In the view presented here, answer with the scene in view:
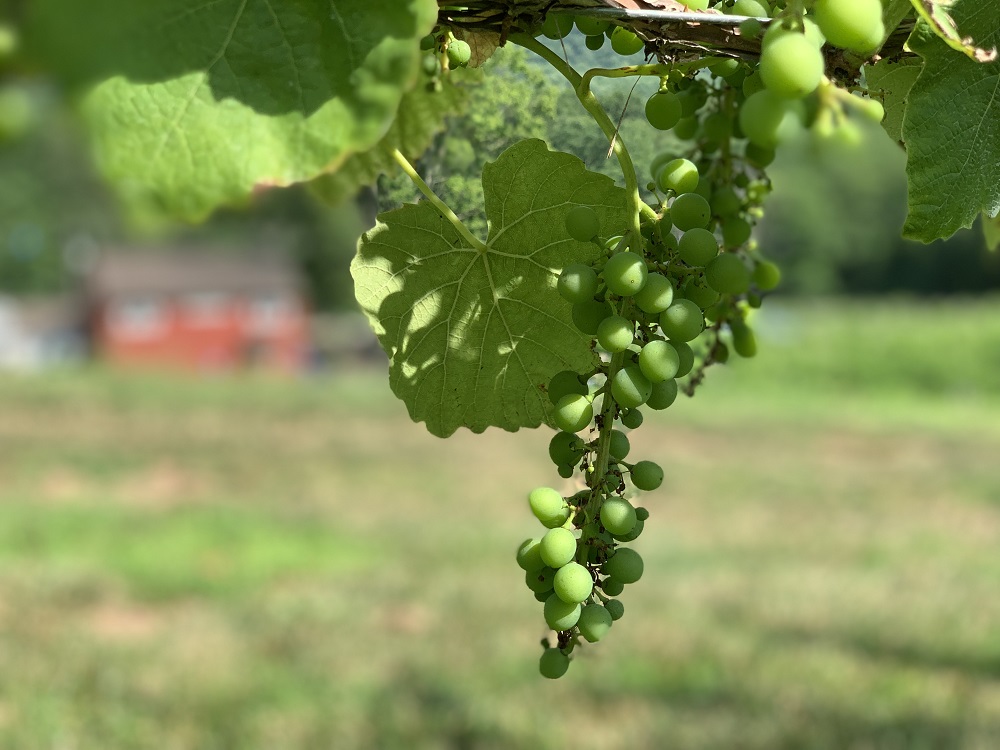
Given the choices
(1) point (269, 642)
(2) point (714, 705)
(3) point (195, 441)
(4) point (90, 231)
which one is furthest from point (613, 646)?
(4) point (90, 231)

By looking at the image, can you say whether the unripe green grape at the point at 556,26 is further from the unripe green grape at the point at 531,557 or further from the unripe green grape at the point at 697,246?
the unripe green grape at the point at 531,557

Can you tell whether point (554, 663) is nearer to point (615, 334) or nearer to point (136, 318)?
point (615, 334)

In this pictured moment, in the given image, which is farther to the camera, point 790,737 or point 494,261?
point 790,737

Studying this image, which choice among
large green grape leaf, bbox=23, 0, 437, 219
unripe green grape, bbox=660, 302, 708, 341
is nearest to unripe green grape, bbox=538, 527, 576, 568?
unripe green grape, bbox=660, 302, 708, 341

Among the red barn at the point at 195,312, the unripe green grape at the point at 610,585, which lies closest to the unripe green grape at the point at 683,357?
the unripe green grape at the point at 610,585

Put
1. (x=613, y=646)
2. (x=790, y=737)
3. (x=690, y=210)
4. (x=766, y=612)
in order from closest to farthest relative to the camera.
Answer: (x=690, y=210)
(x=790, y=737)
(x=613, y=646)
(x=766, y=612)

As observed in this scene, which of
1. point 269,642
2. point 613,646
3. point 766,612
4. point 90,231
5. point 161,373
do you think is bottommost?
point 269,642

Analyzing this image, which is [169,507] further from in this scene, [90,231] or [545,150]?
[90,231]
